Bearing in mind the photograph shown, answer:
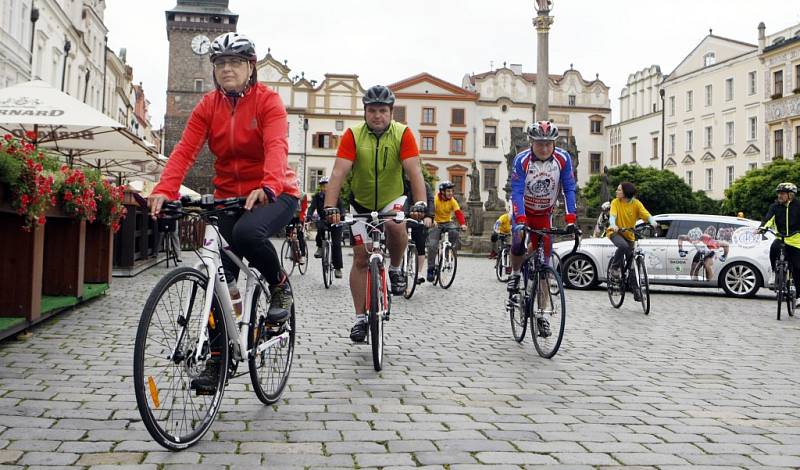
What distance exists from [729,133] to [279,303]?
63870mm

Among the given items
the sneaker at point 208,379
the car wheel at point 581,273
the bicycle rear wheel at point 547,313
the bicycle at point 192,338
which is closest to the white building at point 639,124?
the car wheel at point 581,273

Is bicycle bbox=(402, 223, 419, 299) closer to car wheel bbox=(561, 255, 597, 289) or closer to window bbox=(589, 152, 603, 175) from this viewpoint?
car wheel bbox=(561, 255, 597, 289)

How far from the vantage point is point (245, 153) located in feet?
16.3

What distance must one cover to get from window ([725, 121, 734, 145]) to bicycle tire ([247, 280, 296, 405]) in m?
63.0

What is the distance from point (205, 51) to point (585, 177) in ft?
132

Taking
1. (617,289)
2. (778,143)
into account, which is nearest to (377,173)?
(617,289)

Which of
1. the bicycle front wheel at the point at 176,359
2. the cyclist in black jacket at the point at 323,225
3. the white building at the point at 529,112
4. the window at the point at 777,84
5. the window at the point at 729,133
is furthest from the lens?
the white building at the point at 529,112

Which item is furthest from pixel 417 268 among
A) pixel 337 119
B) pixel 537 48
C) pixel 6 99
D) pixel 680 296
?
pixel 337 119

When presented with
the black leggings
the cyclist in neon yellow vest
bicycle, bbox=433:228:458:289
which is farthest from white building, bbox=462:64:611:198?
the black leggings

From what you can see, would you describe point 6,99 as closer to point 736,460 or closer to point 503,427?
point 503,427

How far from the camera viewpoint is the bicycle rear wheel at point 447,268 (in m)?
15.3

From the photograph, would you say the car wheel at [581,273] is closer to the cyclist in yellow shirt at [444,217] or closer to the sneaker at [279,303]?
the cyclist in yellow shirt at [444,217]

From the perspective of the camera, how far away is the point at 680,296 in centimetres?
1577

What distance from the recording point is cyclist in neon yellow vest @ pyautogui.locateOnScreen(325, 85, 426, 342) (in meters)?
6.84
